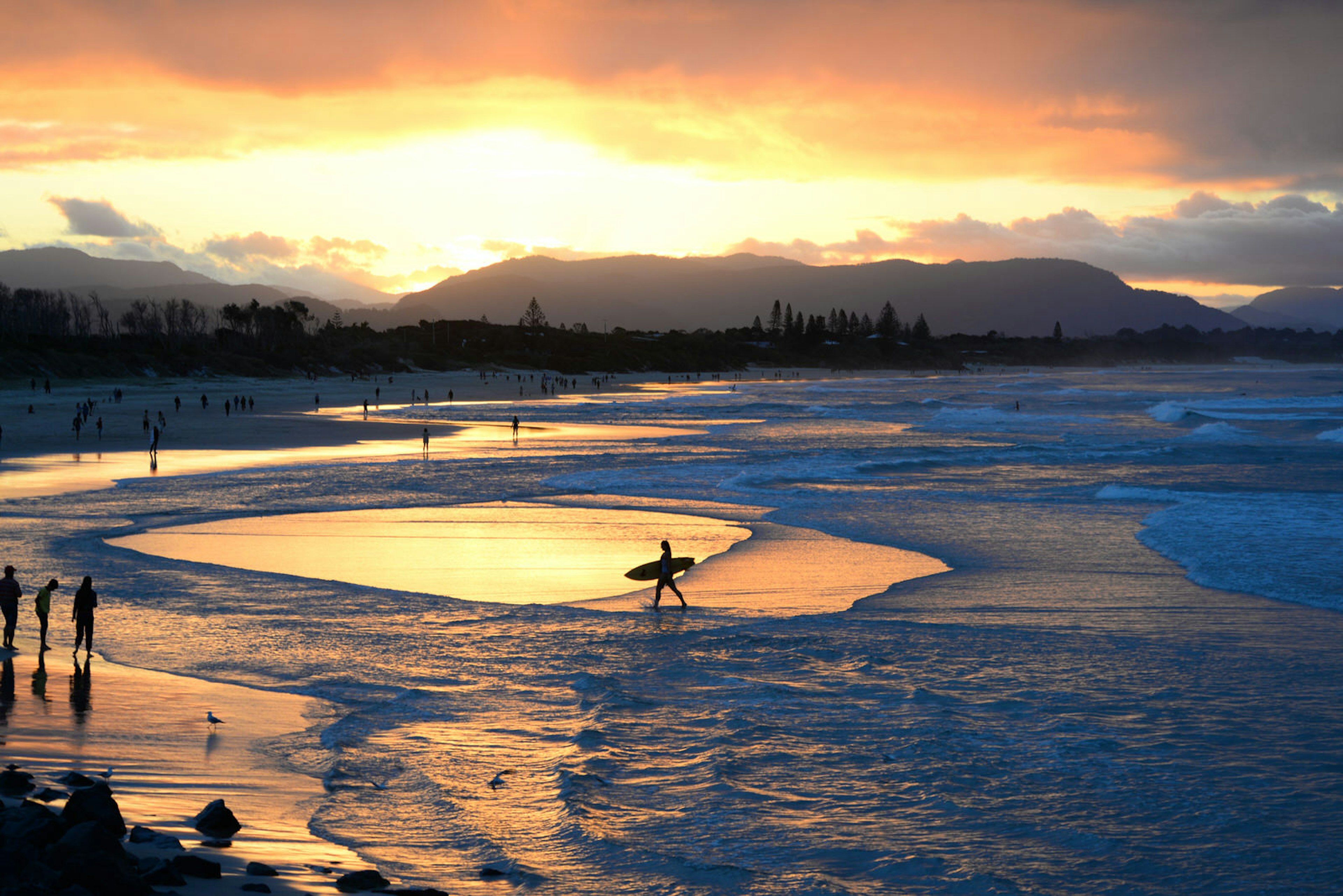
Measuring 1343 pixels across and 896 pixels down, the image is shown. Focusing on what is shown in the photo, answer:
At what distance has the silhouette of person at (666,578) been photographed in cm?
1573

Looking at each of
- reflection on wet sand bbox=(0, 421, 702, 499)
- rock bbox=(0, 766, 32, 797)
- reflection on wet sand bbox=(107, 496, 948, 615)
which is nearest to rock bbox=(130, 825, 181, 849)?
rock bbox=(0, 766, 32, 797)

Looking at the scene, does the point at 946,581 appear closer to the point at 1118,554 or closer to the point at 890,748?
the point at 1118,554

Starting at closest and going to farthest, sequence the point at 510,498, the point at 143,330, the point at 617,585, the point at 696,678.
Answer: the point at 696,678 → the point at 617,585 → the point at 510,498 → the point at 143,330

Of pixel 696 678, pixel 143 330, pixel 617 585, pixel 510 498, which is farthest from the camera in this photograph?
pixel 143 330

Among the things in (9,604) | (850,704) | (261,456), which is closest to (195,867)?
(850,704)

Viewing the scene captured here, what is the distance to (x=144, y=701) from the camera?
424 inches

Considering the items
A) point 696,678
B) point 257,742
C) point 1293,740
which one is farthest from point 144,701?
point 1293,740

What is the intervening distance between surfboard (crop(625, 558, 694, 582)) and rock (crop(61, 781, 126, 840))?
438 inches

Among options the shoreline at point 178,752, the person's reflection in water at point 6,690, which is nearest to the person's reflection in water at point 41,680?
the shoreline at point 178,752

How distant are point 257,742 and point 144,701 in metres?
1.97

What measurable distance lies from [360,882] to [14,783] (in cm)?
322

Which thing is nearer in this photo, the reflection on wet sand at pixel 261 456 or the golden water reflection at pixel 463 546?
the golden water reflection at pixel 463 546

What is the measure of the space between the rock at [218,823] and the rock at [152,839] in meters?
0.33

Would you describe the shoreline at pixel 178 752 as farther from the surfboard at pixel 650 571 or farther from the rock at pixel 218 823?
the surfboard at pixel 650 571
